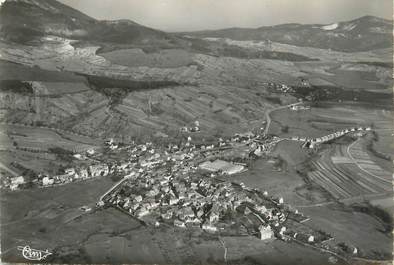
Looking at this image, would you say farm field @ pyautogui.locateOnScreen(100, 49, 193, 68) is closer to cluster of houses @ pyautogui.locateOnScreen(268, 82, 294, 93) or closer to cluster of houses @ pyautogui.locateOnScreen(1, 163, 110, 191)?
cluster of houses @ pyautogui.locateOnScreen(268, 82, 294, 93)

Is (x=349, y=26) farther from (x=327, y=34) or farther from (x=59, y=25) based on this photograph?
(x=59, y=25)

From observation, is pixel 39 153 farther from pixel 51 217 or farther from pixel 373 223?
pixel 373 223

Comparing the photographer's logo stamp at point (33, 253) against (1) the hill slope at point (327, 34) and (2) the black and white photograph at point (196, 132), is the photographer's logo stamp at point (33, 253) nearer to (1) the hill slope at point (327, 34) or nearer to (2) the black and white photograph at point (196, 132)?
(2) the black and white photograph at point (196, 132)

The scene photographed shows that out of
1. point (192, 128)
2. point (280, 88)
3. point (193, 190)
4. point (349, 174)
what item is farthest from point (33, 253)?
point (280, 88)

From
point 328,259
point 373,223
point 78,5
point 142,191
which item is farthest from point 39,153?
point 373,223

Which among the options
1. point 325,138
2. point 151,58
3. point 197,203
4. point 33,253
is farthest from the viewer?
point 151,58

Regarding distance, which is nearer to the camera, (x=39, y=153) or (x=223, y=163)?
(x=39, y=153)

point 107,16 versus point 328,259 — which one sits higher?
point 107,16

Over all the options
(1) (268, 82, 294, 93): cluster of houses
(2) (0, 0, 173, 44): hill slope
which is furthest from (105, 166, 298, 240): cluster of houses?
(2) (0, 0, 173, 44): hill slope
